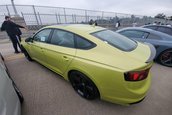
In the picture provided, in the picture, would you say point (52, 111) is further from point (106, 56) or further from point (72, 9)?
point (72, 9)

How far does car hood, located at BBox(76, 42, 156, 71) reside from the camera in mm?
1962

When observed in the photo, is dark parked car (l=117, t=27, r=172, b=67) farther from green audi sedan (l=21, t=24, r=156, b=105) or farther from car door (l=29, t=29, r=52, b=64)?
car door (l=29, t=29, r=52, b=64)

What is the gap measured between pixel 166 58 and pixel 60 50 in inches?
155

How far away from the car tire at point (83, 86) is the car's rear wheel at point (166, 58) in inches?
131

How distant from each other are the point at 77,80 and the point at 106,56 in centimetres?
94

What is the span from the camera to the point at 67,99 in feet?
9.05

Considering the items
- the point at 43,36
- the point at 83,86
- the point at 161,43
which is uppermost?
the point at 43,36

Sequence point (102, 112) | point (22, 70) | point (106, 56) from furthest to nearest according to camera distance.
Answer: point (22, 70), point (102, 112), point (106, 56)

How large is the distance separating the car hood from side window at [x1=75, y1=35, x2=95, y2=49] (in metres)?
0.13

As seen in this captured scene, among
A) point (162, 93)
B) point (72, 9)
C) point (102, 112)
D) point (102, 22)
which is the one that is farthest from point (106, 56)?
point (102, 22)

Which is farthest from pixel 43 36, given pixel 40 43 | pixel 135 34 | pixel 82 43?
pixel 135 34

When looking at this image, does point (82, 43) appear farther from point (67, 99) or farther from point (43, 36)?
point (43, 36)

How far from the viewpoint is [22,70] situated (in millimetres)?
4102

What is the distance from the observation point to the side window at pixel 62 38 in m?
2.73
